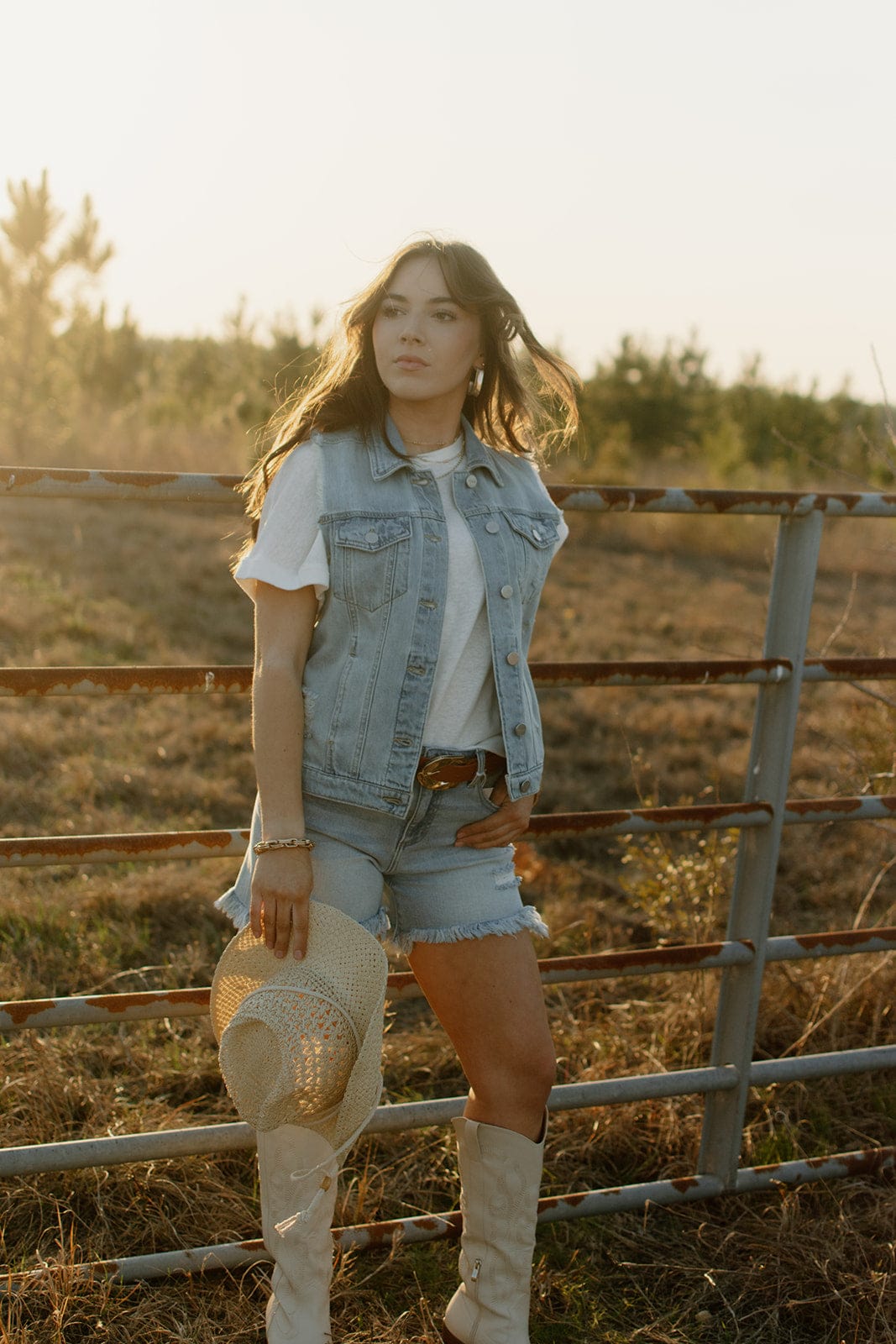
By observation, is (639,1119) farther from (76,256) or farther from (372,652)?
(76,256)

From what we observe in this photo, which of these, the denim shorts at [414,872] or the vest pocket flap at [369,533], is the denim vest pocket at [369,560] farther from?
the denim shorts at [414,872]

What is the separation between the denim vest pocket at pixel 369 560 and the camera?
183 cm

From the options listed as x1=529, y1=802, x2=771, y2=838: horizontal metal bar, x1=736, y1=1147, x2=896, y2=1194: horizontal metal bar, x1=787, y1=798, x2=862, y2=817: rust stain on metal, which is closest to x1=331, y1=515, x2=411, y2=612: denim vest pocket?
x1=529, y1=802, x2=771, y2=838: horizontal metal bar

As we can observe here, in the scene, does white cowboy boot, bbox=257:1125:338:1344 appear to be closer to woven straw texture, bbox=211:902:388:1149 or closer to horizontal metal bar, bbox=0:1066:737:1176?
woven straw texture, bbox=211:902:388:1149

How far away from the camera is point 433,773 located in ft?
6.18

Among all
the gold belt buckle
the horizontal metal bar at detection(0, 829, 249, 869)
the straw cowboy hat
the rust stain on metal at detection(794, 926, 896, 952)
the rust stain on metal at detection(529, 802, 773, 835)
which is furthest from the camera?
the rust stain on metal at detection(794, 926, 896, 952)

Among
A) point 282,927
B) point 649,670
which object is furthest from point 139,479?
point 649,670

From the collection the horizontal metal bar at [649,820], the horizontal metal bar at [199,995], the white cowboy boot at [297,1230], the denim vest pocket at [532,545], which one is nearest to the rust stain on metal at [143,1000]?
the horizontal metal bar at [199,995]

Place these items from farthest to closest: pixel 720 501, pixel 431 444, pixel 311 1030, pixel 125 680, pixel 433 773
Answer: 1. pixel 720 501
2. pixel 125 680
3. pixel 431 444
4. pixel 433 773
5. pixel 311 1030

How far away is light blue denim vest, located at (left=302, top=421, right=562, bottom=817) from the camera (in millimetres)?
1841

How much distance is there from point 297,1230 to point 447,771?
0.76 metres

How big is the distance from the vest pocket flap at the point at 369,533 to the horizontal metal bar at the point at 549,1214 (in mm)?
1403

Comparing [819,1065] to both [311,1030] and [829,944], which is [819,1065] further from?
[311,1030]

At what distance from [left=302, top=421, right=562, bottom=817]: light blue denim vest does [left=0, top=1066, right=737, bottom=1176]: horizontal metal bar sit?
83 centimetres
